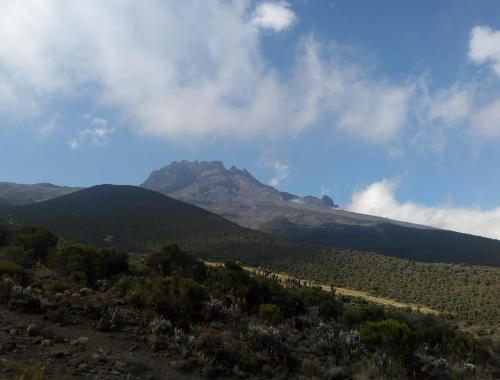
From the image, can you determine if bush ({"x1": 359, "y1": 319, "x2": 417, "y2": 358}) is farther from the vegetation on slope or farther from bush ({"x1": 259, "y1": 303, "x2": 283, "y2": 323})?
bush ({"x1": 259, "y1": 303, "x2": 283, "y2": 323})

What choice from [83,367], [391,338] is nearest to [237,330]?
[391,338]

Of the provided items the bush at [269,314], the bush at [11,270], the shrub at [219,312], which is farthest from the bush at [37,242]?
the bush at [269,314]

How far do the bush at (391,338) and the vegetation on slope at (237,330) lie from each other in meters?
0.03

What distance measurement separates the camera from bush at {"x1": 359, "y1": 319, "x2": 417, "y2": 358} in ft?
50.7

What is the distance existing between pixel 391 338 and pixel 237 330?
18.0 feet

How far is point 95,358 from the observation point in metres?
11.2

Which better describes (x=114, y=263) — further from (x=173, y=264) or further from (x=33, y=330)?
(x=33, y=330)

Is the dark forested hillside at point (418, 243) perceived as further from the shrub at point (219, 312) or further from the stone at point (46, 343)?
the stone at point (46, 343)

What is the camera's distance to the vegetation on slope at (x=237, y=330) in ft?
41.6

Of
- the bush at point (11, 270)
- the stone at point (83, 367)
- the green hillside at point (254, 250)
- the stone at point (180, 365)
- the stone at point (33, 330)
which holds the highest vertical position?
the green hillside at point (254, 250)

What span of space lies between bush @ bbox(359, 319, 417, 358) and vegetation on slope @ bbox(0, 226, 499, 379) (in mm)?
34

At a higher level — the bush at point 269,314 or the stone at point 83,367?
the bush at point 269,314

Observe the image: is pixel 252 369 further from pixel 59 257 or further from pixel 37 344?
pixel 59 257

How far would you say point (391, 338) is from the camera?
15.9m
